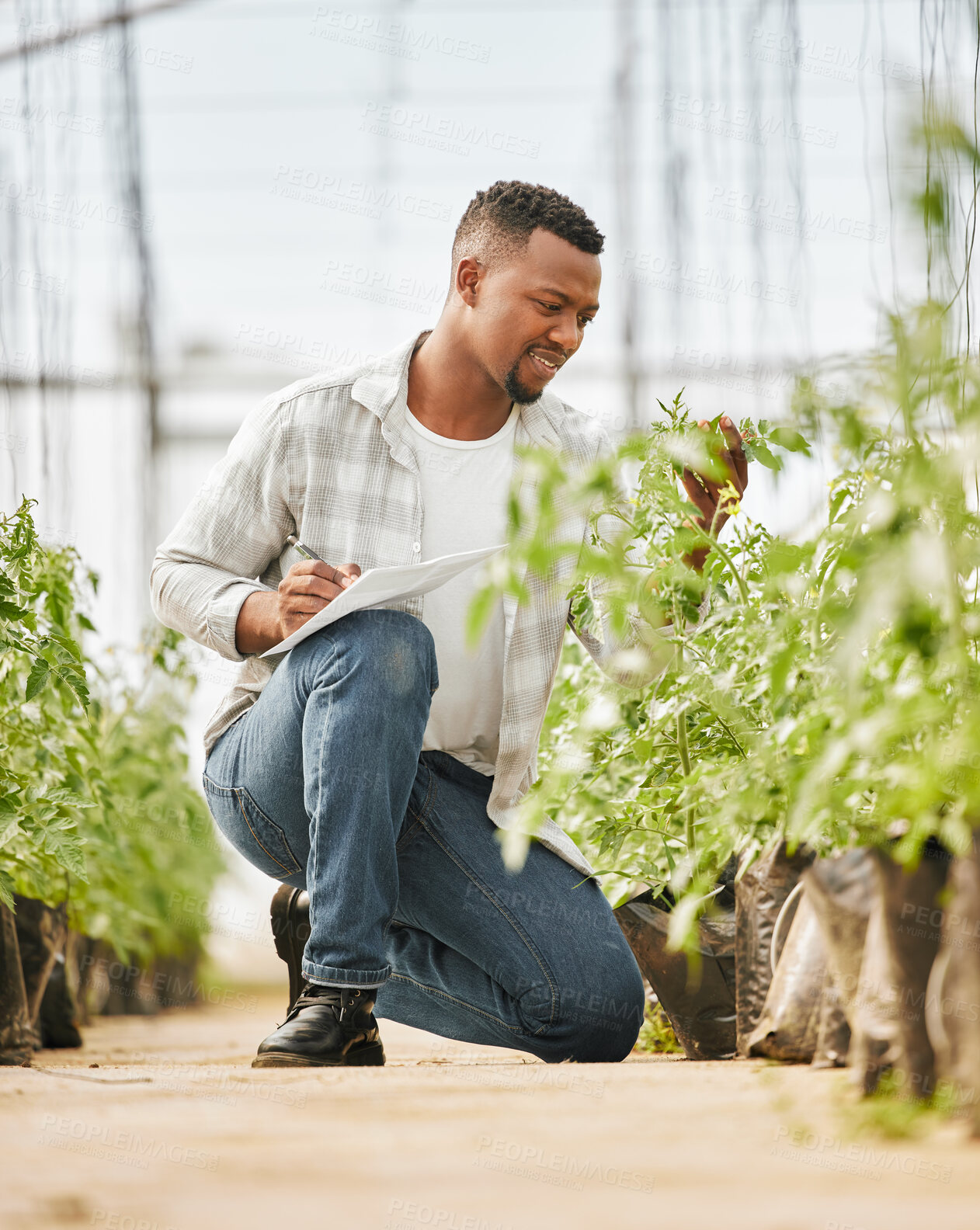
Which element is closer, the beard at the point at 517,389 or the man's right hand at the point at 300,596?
the man's right hand at the point at 300,596

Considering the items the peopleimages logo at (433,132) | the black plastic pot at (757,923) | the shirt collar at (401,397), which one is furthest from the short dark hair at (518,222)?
the peopleimages logo at (433,132)

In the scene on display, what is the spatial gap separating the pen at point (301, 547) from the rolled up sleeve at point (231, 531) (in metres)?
0.02

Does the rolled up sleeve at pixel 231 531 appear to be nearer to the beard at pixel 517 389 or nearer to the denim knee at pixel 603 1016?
the beard at pixel 517 389

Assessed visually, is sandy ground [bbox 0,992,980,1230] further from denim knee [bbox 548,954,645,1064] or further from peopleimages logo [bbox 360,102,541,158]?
peopleimages logo [bbox 360,102,541,158]

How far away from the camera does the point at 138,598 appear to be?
3299 mm

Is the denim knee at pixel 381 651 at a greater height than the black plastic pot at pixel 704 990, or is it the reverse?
the denim knee at pixel 381 651

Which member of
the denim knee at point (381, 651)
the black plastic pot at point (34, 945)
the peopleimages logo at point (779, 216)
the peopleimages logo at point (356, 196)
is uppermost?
the peopleimages logo at point (356, 196)

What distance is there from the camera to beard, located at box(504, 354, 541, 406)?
60.1 inches

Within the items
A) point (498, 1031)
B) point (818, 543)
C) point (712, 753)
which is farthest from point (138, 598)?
point (818, 543)

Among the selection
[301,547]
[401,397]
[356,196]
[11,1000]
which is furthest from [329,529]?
[356,196]

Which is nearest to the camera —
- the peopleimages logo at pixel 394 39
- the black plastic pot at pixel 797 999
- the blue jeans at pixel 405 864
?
the black plastic pot at pixel 797 999

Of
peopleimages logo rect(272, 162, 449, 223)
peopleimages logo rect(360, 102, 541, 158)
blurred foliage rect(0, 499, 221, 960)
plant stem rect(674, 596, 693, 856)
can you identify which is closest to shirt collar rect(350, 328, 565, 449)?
blurred foliage rect(0, 499, 221, 960)

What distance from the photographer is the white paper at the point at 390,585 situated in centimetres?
110

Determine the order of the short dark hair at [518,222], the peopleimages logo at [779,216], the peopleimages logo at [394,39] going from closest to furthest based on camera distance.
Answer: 1. the short dark hair at [518,222]
2. the peopleimages logo at [779,216]
3. the peopleimages logo at [394,39]
